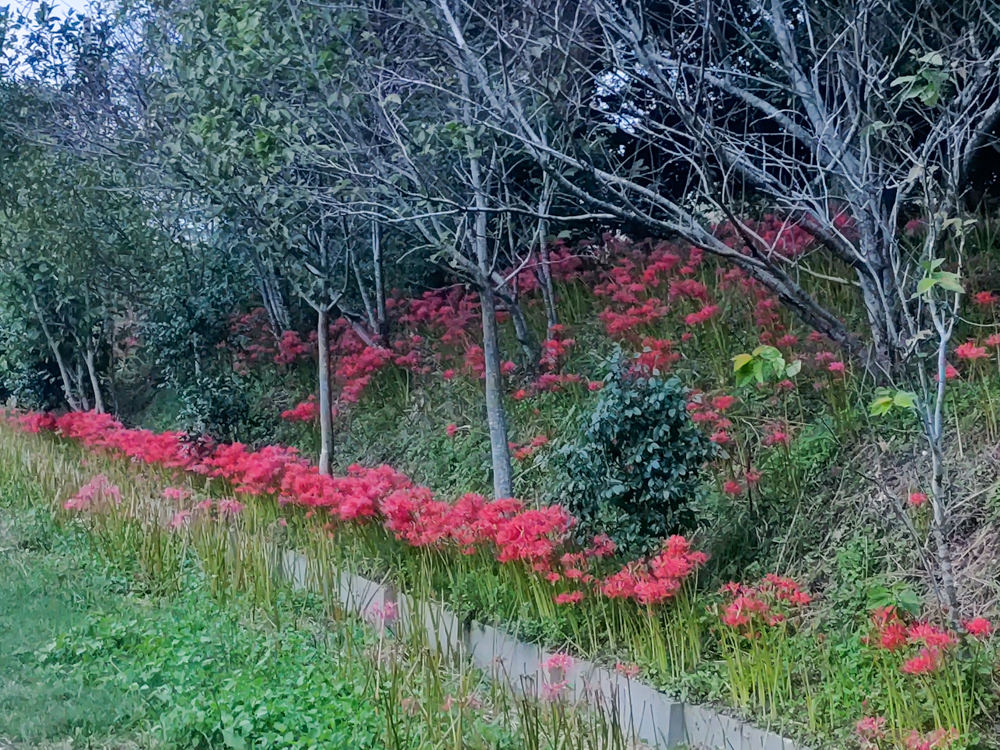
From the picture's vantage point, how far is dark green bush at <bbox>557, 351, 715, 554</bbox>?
451cm

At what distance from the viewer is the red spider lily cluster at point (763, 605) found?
3887 millimetres

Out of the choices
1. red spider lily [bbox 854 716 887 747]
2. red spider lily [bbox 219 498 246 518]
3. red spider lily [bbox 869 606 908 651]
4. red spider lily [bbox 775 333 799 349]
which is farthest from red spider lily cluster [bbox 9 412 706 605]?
red spider lily [bbox 775 333 799 349]

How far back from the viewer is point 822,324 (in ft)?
16.4

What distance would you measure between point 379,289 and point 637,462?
4480 millimetres

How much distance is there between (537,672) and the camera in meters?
4.46

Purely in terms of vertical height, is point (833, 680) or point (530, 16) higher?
point (530, 16)

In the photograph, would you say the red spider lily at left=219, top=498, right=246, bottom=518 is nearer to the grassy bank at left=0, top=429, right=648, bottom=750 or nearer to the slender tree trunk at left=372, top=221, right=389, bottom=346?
the grassy bank at left=0, top=429, right=648, bottom=750

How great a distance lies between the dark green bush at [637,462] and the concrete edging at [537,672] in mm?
658

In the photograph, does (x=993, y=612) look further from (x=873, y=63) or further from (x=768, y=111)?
(x=768, y=111)

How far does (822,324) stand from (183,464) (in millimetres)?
4782

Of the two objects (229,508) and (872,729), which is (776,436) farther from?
(229,508)

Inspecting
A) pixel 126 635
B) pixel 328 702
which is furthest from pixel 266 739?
pixel 126 635

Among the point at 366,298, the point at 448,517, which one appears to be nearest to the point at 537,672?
the point at 448,517

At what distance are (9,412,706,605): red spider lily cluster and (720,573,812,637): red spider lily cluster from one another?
0.80 feet
